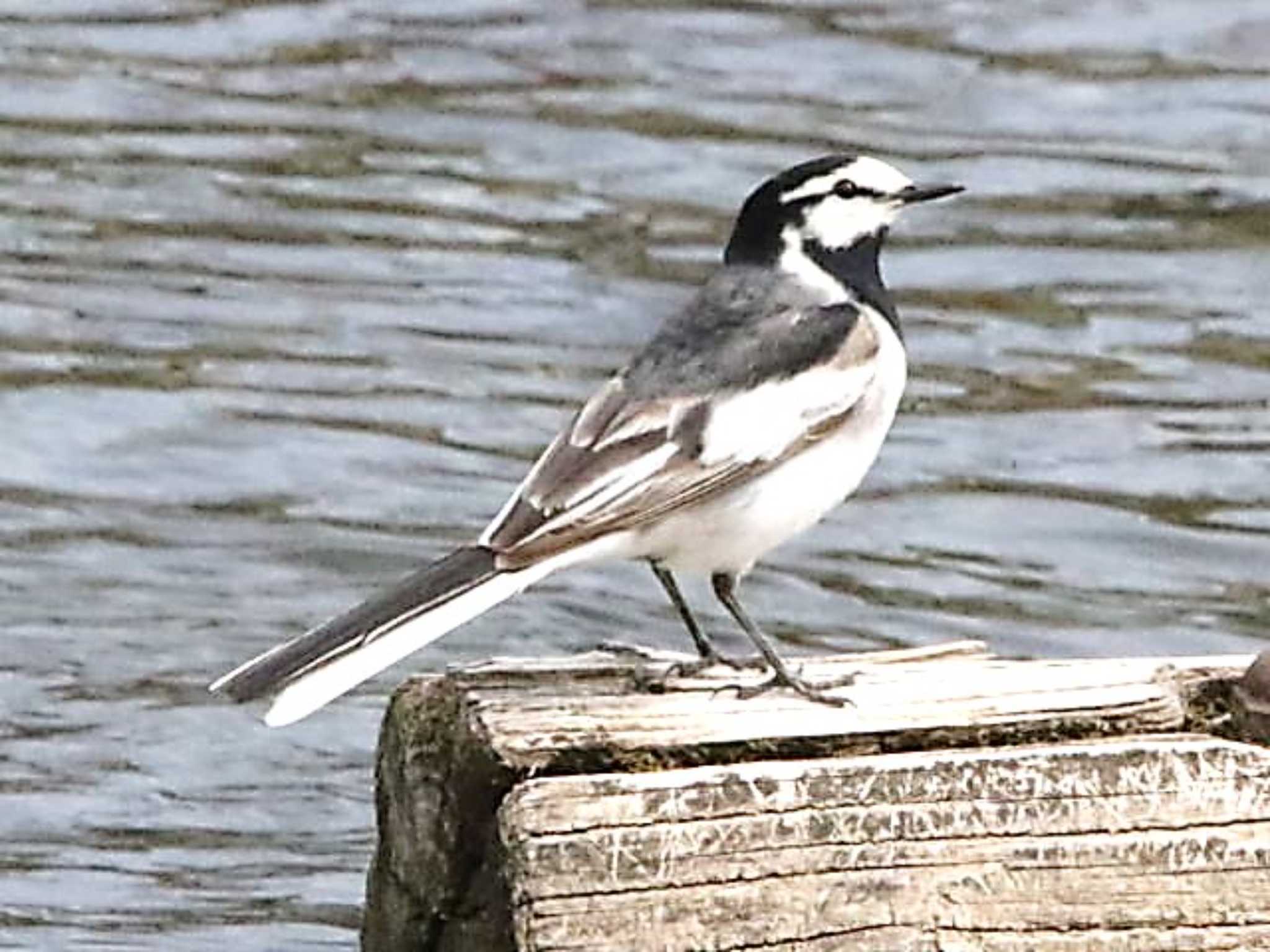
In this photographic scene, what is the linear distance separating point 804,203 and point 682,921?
210 centimetres

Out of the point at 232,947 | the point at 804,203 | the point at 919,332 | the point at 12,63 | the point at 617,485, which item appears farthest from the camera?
the point at 12,63

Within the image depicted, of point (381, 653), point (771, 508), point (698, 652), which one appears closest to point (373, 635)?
point (381, 653)

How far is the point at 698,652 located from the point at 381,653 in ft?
3.84

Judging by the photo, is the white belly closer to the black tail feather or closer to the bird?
the bird

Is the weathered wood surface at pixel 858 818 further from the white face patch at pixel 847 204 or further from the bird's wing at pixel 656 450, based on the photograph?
the white face patch at pixel 847 204

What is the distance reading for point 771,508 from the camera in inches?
A: 292

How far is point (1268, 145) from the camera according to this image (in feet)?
49.9

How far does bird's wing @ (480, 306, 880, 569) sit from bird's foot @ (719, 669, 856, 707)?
1.20 ft

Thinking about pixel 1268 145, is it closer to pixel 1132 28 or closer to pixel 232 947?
pixel 1132 28

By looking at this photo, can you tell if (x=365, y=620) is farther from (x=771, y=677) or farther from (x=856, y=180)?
(x=856, y=180)

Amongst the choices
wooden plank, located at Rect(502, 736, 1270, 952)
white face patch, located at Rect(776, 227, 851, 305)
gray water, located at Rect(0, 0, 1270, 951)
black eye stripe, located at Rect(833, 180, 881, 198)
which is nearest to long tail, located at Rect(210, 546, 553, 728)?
wooden plank, located at Rect(502, 736, 1270, 952)

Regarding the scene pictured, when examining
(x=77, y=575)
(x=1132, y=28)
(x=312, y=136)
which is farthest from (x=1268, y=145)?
(x=77, y=575)

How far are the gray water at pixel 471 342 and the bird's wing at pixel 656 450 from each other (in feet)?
7.48

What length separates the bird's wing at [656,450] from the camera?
7055 mm
